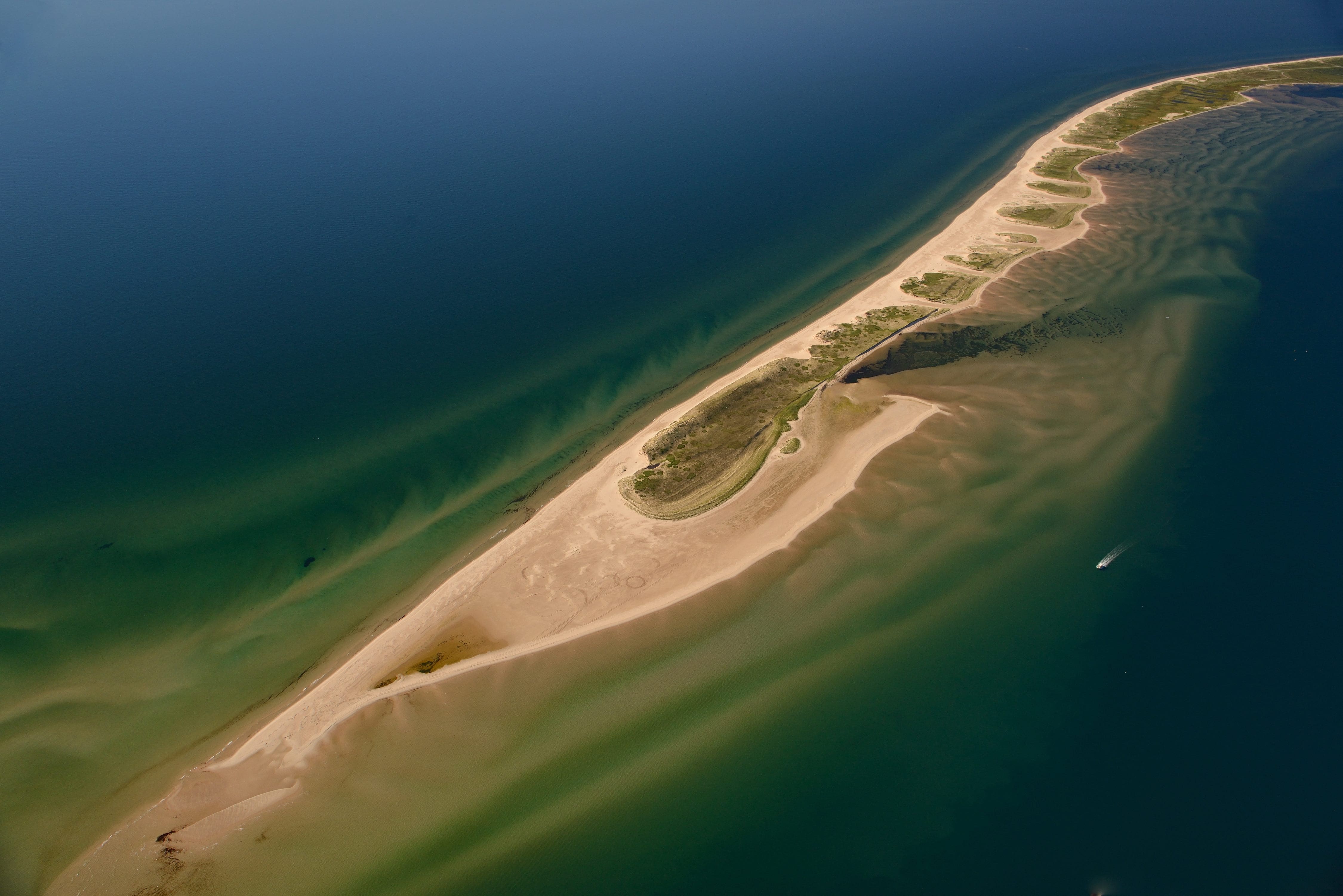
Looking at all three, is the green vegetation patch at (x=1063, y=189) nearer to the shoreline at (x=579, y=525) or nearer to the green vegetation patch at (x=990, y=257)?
the shoreline at (x=579, y=525)

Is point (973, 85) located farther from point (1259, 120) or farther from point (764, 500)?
point (764, 500)

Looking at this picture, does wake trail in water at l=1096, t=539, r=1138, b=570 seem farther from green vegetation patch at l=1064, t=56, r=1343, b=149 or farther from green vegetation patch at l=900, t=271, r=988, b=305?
green vegetation patch at l=1064, t=56, r=1343, b=149

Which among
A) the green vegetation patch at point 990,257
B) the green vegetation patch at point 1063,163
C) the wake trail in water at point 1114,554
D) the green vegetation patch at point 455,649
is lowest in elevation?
the wake trail in water at point 1114,554

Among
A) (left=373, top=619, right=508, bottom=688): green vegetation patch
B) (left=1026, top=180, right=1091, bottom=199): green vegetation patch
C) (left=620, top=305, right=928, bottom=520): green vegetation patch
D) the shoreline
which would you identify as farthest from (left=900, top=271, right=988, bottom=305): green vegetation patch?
(left=373, top=619, right=508, bottom=688): green vegetation patch

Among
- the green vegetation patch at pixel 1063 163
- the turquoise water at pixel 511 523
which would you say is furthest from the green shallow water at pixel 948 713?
the green vegetation patch at pixel 1063 163

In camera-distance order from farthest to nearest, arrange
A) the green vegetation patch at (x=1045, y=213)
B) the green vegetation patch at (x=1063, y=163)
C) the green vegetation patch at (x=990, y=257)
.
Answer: the green vegetation patch at (x=1063, y=163), the green vegetation patch at (x=1045, y=213), the green vegetation patch at (x=990, y=257)

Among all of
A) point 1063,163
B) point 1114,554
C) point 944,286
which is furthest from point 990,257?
point 1114,554

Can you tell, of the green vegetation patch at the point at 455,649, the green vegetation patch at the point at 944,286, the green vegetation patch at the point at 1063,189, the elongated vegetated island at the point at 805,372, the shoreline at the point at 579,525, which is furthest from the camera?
the green vegetation patch at the point at 1063,189
